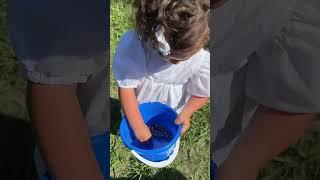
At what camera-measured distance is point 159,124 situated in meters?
0.77

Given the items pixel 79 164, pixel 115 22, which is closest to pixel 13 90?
pixel 79 164

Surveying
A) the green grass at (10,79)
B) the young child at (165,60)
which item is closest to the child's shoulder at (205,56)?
the young child at (165,60)

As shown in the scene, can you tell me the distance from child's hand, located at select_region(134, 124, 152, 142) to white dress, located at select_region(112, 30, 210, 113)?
36 mm

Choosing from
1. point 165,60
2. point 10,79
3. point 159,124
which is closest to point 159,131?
point 159,124

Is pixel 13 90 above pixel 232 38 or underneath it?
underneath

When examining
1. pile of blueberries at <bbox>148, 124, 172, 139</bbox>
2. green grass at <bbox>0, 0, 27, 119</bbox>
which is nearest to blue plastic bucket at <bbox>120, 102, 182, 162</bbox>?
pile of blueberries at <bbox>148, 124, 172, 139</bbox>

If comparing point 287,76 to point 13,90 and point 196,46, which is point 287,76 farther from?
point 13,90

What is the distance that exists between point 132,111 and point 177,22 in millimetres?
138

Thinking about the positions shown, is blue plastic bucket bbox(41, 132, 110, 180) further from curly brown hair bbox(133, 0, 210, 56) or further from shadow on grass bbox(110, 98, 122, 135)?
curly brown hair bbox(133, 0, 210, 56)

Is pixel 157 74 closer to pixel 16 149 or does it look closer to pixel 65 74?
pixel 65 74

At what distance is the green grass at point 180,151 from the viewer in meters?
0.71

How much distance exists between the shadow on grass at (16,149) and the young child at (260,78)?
340 mm

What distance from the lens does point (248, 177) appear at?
910 mm

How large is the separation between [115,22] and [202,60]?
0.11 m
